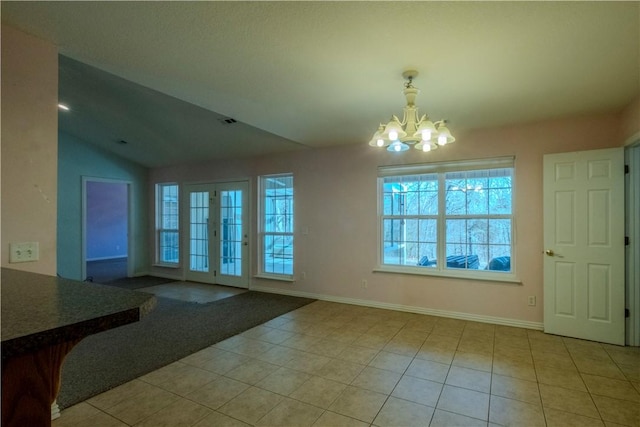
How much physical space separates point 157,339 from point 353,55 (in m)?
3.29

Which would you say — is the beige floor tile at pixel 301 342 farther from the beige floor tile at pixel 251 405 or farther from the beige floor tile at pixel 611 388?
the beige floor tile at pixel 611 388

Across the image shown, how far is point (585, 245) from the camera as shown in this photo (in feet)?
10.9

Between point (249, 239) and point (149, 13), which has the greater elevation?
point (149, 13)

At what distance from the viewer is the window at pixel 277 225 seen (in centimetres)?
541

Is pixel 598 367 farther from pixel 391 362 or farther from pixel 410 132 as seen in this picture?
pixel 410 132

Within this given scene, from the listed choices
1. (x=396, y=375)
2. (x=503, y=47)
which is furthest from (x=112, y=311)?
(x=503, y=47)

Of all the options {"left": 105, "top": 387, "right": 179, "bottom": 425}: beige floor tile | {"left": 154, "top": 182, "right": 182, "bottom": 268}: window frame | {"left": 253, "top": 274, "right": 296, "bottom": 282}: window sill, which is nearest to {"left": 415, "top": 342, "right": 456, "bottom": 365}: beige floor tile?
{"left": 105, "top": 387, "right": 179, "bottom": 425}: beige floor tile

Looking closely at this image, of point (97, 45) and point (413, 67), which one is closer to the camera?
point (97, 45)

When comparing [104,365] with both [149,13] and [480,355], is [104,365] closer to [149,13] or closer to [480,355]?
[149,13]

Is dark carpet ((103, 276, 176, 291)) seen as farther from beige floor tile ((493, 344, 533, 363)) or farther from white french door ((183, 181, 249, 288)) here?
beige floor tile ((493, 344, 533, 363))

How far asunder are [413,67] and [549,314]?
3.01m

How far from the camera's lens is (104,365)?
277cm

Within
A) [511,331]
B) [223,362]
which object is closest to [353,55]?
[223,362]

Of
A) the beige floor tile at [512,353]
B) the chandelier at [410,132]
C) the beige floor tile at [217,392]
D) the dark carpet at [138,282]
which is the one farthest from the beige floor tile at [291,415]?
the dark carpet at [138,282]
